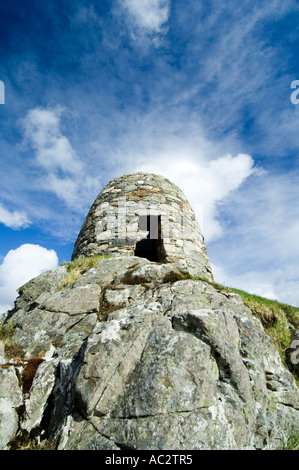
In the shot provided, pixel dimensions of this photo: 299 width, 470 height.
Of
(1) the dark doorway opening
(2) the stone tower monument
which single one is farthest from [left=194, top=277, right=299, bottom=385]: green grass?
(1) the dark doorway opening

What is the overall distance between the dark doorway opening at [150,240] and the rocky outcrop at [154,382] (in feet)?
13.0

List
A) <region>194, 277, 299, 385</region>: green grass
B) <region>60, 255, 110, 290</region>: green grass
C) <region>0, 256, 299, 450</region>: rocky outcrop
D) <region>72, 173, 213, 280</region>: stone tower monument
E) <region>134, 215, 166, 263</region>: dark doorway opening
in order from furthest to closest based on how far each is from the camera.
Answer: <region>134, 215, 166, 263</region>: dark doorway opening, <region>72, 173, 213, 280</region>: stone tower monument, <region>60, 255, 110, 290</region>: green grass, <region>194, 277, 299, 385</region>: green grass, <region>0, 256, 299, 450</region>: rocky outcrop

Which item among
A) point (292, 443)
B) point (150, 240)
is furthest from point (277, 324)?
point (150, 240)

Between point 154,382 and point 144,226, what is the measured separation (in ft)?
21.3

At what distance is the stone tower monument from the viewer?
8164 millimetres

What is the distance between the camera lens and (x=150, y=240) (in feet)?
29.0

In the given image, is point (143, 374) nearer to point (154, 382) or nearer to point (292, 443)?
point (154, 382)

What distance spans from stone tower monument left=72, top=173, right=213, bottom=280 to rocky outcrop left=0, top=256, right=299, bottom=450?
12.7 ft

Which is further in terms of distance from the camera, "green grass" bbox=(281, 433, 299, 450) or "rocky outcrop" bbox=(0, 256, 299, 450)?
"green grass" bbox=(281, 433, 299, 450)

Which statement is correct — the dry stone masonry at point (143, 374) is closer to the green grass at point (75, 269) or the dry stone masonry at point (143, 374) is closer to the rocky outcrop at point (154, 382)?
the rocky outcrop at point (154, 382)

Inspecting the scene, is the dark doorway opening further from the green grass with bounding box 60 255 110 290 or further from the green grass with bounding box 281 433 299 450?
the green grass with bounding box 281 433 299 450
